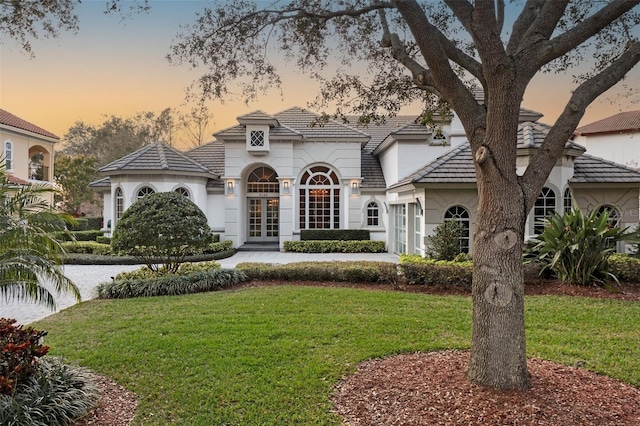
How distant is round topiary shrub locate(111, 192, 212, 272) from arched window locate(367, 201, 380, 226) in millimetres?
10945

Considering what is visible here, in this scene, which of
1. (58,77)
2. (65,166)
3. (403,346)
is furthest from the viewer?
(65,166)

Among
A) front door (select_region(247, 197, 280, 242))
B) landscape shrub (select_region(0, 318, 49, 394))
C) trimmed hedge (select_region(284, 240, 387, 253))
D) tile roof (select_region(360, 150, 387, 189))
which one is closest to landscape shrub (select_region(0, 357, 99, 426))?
landscape shrub (select_region(0, 318, 49, 394))

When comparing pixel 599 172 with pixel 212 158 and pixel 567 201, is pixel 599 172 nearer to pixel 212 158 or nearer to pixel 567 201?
pixel 567 201

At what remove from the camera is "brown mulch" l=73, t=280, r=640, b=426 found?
363 cm

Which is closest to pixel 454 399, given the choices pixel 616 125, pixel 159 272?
pixel 159 272

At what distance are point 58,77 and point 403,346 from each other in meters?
13.2

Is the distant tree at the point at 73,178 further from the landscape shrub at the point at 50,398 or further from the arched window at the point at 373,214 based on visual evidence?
the landscape shrub at the point at 50,398

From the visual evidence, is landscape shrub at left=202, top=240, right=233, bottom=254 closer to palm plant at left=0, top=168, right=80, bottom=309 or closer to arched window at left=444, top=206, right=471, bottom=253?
arched window at left=444, top=206, right=471, bottom=253

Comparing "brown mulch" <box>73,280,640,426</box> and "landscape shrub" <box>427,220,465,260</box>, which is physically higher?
"landscape shrub" <box>427,220,465,260</box>

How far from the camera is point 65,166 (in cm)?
3306

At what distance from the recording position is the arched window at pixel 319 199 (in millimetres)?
20922

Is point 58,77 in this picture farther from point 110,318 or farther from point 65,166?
point 65,166

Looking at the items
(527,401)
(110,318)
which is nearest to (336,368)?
(527,401)

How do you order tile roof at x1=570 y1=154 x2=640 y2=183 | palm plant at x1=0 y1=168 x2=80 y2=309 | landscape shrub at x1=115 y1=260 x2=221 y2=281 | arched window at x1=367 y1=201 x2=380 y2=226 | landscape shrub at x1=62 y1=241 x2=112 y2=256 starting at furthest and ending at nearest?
arched window at x1=367 y1=201 x2=380 y2=226, landscape shrub at x1=62 y1=241 x2=112 y2=256, tile roof at x1=570 y1=154 x2=640 y2=183, landscape shrub at x1=115 y1=260 x2=221 y2=281, palm plant at x1=0 y1=168 x2=80 y2=309
